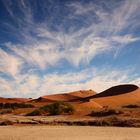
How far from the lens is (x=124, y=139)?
661 inches

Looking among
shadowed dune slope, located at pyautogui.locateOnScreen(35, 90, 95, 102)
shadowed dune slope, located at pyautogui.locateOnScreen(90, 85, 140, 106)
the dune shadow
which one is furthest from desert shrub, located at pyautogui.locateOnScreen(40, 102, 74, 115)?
shadowed dune slope, located at pyautogui.locateOnScreen(35, 90, 95, 102)

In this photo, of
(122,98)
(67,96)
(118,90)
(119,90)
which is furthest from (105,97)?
(67,96)

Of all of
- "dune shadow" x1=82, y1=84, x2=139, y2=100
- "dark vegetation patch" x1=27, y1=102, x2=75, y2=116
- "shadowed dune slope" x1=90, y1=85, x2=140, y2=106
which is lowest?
"dark vegetation patch" x1=27, y1=102, x2=75, y2=116

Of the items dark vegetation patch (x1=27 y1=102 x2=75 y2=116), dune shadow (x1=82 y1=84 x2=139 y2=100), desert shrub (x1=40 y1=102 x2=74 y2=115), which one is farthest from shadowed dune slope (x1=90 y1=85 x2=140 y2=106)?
dark vegetation patch (x1=27 y1=102 x2=75 y2=116)

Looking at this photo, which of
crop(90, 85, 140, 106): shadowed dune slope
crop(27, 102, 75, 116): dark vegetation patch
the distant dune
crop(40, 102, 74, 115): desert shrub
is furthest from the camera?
crop(90, 85, 140, 106): shadowed dune slope

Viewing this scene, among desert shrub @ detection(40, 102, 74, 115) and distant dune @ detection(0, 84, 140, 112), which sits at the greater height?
distant dune @ detection(0, 84, 140, 112)

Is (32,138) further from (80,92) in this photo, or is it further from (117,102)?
(80,92)

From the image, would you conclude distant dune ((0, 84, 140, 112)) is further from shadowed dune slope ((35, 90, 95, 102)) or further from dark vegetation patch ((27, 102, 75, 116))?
dark vegetation patch ((27, 102, 75, 116))

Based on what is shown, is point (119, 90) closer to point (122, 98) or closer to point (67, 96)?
point (122, 98)

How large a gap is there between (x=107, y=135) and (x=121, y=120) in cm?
618

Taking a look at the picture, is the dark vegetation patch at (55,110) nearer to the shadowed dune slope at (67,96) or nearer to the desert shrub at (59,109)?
the desert shrub at (59,109)

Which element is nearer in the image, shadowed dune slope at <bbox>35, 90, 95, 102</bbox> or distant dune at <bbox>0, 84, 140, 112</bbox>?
distant dune at <bbox>0, 84, 140, 112</bbox>

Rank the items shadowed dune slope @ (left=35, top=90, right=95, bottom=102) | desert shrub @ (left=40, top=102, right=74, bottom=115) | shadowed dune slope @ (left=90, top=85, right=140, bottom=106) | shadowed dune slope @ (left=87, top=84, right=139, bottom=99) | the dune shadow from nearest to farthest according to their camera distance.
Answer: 1. desert shrub @ (left=40, top=102, right=74, bottom=115)
2. shadowed dune slope @ (left=90, top=85, right=140, bottom=106)
3. shadowed dune slope @ (left=87, top=84, right=139, bottom=99)
4. the dune shadow
5. shadowed dune slope @ (left=35, top=90, right=95, bottom=102)

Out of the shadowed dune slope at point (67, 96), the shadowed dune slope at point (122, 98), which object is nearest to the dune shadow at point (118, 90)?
the shadowed dune slope at point (122, 98)
